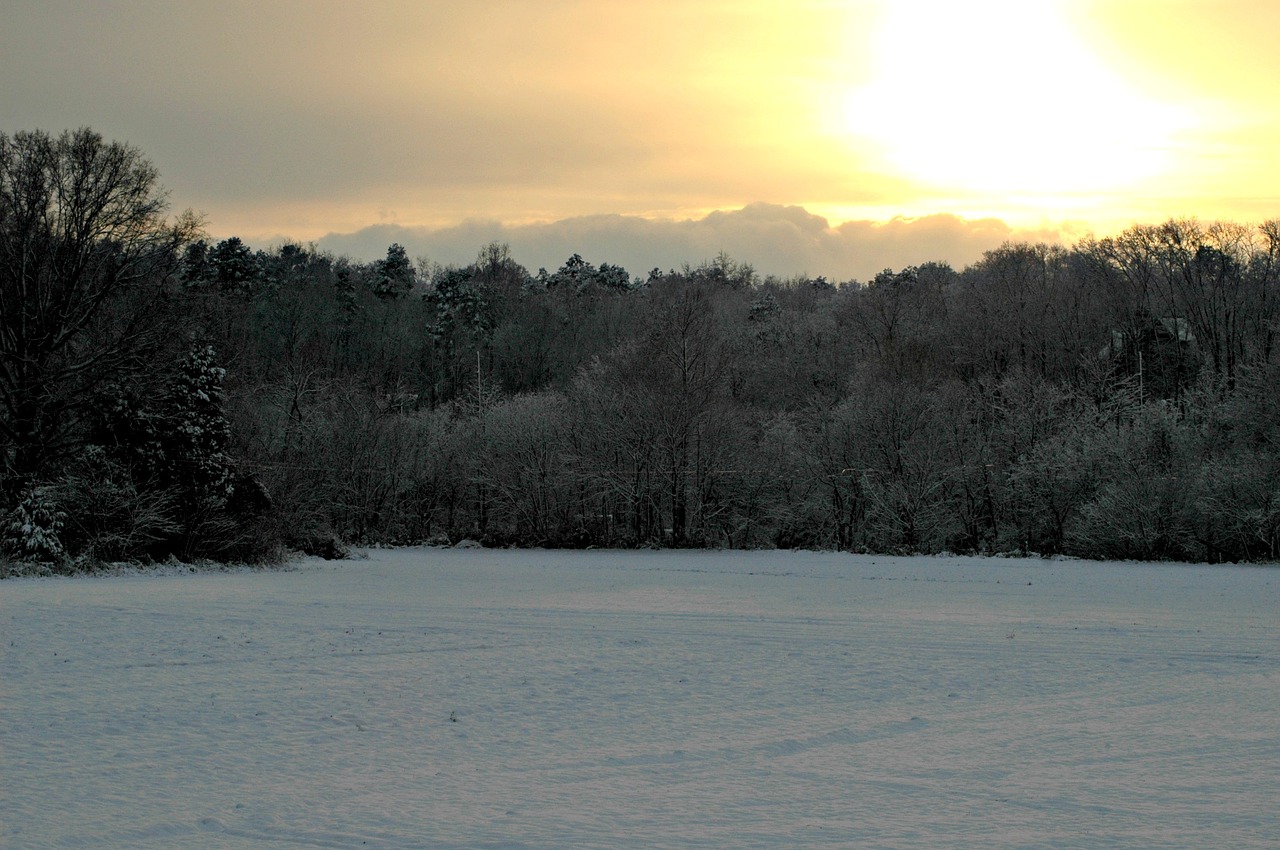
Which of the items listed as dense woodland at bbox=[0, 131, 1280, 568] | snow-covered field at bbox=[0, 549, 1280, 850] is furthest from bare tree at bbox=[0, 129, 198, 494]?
snow-covered field at bbox=[0, 549, 1280, 850]

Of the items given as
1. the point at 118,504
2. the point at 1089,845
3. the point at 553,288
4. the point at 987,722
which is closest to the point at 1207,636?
the point at 987,722

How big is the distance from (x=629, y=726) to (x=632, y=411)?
3861 cm

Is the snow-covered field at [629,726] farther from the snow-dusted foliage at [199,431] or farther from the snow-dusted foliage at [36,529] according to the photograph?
the snow-dusted foliage at [199,431]

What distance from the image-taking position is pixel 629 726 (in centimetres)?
1078

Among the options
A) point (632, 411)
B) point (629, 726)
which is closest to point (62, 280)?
point (632, 411)

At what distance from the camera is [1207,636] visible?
55.6ft

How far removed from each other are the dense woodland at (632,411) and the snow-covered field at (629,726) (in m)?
10.8

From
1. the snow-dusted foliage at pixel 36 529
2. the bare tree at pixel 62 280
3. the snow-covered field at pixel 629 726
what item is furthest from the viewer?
the bare tree at pixel 62 280

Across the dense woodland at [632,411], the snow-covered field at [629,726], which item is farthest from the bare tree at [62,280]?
the snow-covered field at [629,726]

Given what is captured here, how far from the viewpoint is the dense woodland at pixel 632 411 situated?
1217 inches

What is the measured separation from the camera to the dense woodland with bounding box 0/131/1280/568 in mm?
30922

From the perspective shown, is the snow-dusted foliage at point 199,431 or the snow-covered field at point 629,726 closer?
the snow-covered field at point 629,726

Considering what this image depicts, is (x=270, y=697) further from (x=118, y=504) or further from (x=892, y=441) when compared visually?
(x=892, y=441)

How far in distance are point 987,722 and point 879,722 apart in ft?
3.55
